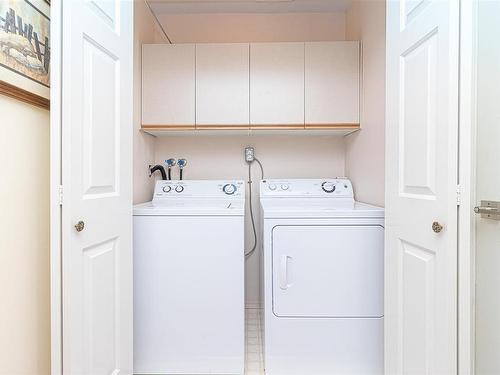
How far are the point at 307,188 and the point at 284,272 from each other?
85 cm

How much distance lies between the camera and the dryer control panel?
2240 mm

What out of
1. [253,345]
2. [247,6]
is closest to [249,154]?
[247,6]

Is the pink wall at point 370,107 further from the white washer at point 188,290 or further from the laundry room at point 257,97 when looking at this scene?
the white washer at point 188,290

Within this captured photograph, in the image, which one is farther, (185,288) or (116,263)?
(185,288)

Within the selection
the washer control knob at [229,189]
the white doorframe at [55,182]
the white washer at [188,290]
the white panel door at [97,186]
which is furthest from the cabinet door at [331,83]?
the white doorframe at [55,182]

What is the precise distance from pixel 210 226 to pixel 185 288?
381 millimetres

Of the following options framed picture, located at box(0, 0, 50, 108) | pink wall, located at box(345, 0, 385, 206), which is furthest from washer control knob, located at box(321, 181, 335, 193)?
framed picture, located at box(0, 0, 50, 108)

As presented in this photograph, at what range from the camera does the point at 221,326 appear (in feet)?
5.41

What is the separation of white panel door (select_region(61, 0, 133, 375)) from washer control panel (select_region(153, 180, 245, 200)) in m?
0.82

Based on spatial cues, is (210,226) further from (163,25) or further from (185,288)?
(163,25)

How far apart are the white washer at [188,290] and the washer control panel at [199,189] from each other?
57 cm

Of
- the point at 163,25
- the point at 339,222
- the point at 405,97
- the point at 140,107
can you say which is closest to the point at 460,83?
the point at 405,97

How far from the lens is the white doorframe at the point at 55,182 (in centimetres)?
96

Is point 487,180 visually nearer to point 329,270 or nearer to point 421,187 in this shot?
point 421,187
